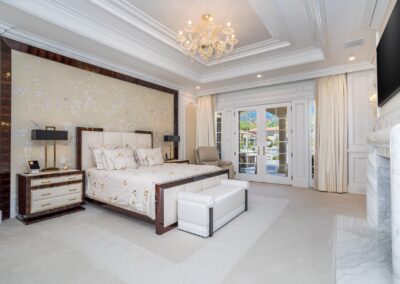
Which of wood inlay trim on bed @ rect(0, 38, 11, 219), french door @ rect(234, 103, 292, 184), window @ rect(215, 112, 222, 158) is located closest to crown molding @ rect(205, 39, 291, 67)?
french door @ rect(234, 103, 292, 184)

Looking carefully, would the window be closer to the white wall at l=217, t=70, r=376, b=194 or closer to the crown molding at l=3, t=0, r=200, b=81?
the white wall at l=217, t=70, r=376, b=194

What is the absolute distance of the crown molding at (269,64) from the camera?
4.47 metres

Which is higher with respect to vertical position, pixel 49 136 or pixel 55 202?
pixel 49 136

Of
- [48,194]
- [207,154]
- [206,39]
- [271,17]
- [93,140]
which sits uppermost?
[271,17]

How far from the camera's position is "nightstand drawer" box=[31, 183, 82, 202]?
10.2 ft

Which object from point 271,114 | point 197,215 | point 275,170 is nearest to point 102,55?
point 197,215

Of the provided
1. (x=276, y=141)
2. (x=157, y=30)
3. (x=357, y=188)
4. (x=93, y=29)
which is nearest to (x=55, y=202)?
(x=93, y=29)

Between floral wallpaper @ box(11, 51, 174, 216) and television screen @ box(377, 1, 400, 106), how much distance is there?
4.59 m

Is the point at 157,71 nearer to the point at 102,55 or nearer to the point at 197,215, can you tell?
the point at 102,55

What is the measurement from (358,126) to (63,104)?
6182 mm

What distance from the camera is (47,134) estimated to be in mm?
3361

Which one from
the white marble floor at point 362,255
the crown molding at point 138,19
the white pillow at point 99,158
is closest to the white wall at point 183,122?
the crown molding at point 138,19

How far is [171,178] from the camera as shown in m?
3.01

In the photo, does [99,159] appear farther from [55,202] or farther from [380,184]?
[380,184]
